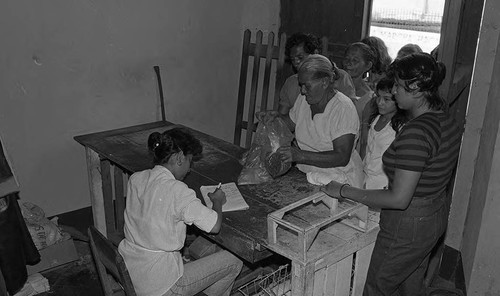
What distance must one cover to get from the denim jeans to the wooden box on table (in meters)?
0.56

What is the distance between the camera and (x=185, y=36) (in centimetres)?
511

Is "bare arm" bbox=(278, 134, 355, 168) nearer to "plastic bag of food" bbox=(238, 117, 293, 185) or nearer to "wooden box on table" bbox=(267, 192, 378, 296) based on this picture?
"plastic bag of food" bbox=(238, 117, 293, 185)

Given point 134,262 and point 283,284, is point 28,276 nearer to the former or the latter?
point 134,262

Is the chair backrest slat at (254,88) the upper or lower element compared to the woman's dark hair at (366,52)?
lower

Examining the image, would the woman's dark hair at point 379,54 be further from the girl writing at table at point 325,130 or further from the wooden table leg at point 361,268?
the wooden table leg at point 361,268

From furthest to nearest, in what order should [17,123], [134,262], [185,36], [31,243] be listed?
[185,36], [17,123], [31,243], [134,262]

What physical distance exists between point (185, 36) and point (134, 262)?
303 cm

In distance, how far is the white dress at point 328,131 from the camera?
309 centimetres

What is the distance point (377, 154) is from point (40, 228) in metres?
2.77

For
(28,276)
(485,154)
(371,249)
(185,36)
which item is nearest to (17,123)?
(28,276)

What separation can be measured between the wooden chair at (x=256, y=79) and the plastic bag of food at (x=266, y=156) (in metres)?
2.21

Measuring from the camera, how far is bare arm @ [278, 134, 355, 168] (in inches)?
121

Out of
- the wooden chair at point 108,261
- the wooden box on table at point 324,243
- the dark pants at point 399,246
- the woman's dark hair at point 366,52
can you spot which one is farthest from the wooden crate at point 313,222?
the woman's dark hair at point 366,52

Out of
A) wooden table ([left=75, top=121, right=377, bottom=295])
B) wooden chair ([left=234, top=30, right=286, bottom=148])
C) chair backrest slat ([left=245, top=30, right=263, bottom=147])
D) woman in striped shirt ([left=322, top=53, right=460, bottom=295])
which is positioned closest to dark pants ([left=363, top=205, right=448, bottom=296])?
woman in striped shirt ([left=322, top=53, right=460, bottom=295])
